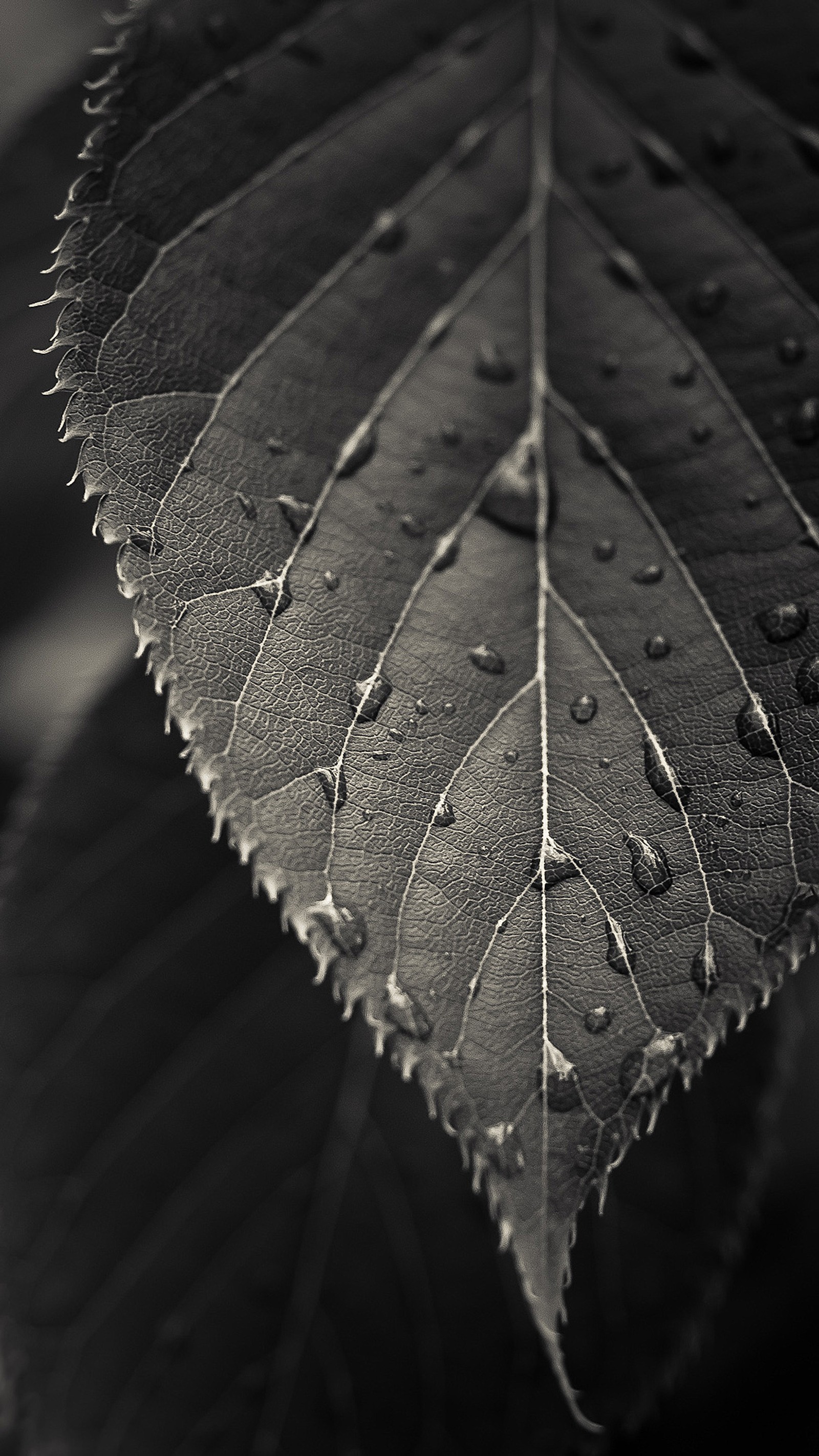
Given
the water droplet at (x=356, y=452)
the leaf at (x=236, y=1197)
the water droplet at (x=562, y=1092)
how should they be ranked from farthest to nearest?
1. the leaf at (x=236, y=1197)
2. the water droplet at (x=356, y=452)
3. the water droplet at (x=562, y=1092)

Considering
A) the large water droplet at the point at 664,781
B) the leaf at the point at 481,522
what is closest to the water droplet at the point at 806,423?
the leaf at the point at 481,522

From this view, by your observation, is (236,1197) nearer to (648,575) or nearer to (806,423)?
(648,575)

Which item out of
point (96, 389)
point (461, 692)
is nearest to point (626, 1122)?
point (461, 692)

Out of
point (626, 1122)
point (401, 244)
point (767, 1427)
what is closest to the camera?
point (626, 1122)

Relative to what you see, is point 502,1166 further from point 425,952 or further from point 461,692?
point 461,692

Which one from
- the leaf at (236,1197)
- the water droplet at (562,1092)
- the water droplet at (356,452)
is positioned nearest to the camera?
the water droplet at (562,1092)

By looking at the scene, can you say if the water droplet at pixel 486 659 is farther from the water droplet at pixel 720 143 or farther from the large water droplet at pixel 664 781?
the water droplet at pixel 720 143
